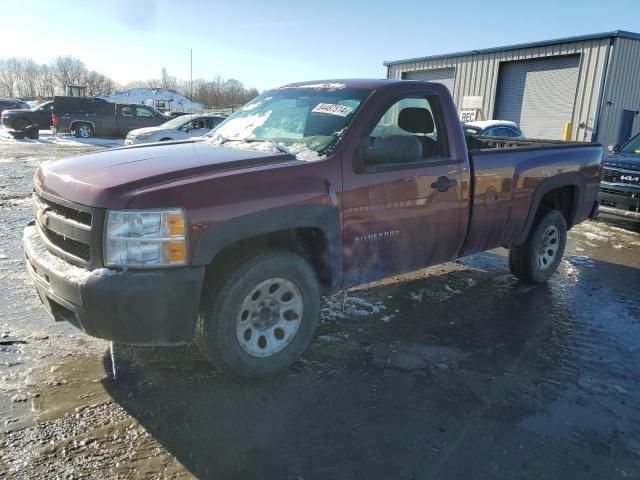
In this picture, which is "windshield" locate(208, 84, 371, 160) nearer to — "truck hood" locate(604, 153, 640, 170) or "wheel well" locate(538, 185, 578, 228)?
"wheel well" locate(538, 185, 578, 228)

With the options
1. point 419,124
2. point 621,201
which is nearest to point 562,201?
point 419,124

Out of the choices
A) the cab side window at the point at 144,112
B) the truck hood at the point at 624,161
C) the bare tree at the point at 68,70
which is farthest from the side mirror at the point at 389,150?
the bare tree at the point at 68,70

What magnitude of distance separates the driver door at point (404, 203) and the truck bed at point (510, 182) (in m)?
0.26

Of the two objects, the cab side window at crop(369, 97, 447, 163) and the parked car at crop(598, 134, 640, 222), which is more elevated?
the cab side window at crop(369, 97, 447, 163)

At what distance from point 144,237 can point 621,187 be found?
7965mm

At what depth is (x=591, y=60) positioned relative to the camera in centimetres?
1634

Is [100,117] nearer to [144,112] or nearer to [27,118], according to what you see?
[144,112]

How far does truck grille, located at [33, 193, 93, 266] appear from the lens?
2789 millimetres

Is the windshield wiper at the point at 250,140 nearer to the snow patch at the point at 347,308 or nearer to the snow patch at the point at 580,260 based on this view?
the snow patch at the point at 347,308

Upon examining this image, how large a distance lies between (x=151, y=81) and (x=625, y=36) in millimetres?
133613

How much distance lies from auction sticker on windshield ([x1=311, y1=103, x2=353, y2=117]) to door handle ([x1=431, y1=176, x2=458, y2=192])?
859 mm

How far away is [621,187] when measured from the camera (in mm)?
8156

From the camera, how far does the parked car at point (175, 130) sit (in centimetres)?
1493

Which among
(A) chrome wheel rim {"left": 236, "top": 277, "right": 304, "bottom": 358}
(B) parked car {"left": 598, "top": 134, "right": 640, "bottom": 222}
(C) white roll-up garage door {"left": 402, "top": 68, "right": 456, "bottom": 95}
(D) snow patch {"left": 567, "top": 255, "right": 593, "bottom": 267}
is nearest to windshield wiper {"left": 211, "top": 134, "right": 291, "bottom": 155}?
(A) chrome wheel rim {"left": 236, "top": 277, "right": 304, "bottom": 358}
